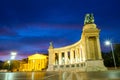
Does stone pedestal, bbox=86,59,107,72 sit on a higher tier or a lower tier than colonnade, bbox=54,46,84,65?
lower

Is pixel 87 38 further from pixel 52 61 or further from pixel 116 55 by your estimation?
pixel 52 61

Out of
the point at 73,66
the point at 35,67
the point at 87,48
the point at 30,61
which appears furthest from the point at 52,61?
the point at 30,61

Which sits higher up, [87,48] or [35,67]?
[87,48]

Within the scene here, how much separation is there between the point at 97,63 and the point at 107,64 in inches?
758

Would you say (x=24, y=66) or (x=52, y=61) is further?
(x=24, y=66)

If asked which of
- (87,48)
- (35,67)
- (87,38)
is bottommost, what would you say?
(35,67)

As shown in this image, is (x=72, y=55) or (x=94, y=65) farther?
(x=72, y=55)

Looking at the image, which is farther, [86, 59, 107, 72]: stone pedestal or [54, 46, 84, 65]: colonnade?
[54, 46, 84, 65]: colonnade

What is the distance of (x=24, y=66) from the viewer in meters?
137

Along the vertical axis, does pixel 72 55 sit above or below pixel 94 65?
above

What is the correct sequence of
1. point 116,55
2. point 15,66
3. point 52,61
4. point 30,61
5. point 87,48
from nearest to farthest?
point 87,48 < point 116,55 < point 52,61 < point 15,66 < point 30,61

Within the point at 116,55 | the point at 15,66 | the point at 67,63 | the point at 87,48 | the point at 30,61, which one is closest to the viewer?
the point at 87,48

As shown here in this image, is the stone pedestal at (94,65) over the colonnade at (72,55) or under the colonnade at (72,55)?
under

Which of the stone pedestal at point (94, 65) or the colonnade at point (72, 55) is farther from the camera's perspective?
the colonnade at point (72, 55)
